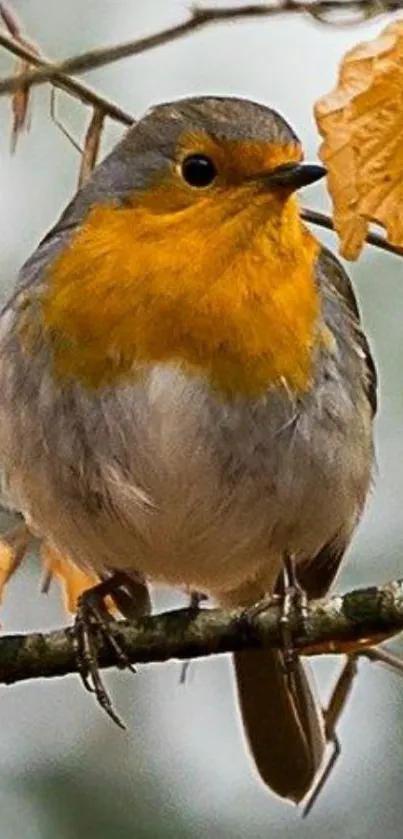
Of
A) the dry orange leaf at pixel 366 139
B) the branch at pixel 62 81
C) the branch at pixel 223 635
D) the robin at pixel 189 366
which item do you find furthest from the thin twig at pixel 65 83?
the branch at pixel 223 635

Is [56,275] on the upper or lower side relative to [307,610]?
upper

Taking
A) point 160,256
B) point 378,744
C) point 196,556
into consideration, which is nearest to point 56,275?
point 160,256

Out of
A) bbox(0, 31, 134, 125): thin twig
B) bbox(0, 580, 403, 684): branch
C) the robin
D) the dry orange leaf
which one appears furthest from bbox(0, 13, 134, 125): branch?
bbox(0, 580, 403, 684): branch

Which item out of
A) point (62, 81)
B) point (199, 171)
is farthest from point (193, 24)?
point (199, 171)

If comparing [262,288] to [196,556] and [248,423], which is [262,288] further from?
[196,556]

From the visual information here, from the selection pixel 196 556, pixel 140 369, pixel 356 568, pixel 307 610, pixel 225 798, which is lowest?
pixel 225 798

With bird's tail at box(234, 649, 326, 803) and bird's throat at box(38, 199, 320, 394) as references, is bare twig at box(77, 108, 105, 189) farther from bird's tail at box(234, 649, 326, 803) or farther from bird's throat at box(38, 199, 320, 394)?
bird's tail at box(234, 649, 326, 803)
